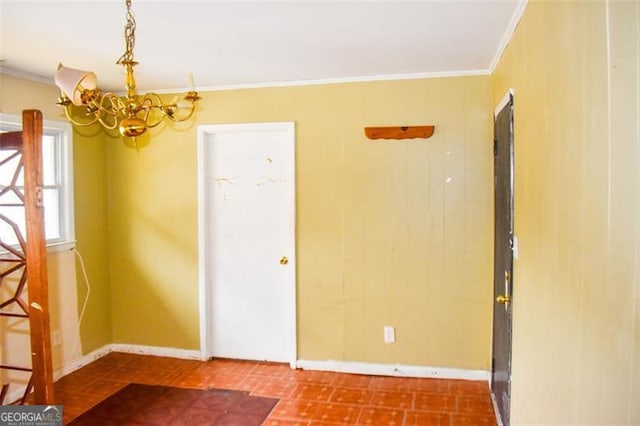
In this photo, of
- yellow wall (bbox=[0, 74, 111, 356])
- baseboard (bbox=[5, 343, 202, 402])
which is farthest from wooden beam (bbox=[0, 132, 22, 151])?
baseboard (bbox=[5, 343, 202, 402])

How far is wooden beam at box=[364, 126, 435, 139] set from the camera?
146 inches

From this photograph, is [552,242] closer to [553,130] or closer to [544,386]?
[553,130]

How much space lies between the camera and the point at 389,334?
12.7 ft

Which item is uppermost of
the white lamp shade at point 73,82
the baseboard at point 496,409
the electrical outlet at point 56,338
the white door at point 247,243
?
the white lamp shade at point 73,82

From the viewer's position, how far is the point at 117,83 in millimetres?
3975

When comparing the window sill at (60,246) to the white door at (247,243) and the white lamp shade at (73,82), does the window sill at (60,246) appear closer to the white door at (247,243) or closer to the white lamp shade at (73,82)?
the white door at (247,243)

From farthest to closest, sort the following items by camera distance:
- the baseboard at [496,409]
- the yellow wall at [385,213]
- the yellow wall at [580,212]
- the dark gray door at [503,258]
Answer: the yellow wall at [385,213] < the baseboard at [496,409] < the dark gray door at [503,258] < the yellow wall at [580,212]

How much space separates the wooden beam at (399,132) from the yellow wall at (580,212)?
1388 millimetres

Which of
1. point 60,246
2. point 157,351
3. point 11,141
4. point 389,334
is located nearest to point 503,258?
point 389,334

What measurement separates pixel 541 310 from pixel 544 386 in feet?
0.98

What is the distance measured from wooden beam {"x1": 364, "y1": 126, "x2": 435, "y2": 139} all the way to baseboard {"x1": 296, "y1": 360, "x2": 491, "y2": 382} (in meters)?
1.87

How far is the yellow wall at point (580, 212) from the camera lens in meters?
1.10

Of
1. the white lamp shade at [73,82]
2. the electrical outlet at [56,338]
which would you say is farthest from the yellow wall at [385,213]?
the white lamp shade at [73,82]

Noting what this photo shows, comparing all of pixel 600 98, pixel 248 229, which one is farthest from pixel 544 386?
pixel 248 229
